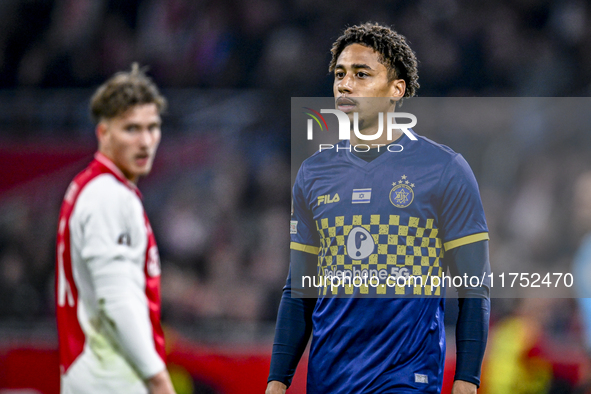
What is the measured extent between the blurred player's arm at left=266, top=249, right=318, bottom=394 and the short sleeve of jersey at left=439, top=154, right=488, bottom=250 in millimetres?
739

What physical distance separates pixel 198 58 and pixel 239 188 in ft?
8.90

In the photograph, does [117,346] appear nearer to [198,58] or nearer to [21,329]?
[21,329]

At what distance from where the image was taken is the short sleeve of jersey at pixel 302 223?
362 cm

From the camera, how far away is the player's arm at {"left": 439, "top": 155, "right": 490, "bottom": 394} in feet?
10.2

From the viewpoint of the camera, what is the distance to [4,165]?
8812 mm

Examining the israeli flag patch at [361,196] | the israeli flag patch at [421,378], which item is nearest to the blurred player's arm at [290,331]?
the israeli flag patch at [361,196]

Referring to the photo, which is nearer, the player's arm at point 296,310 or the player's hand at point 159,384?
the player's hand at point 159,384

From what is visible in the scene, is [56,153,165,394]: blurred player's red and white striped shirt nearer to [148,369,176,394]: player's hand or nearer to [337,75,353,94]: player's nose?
[148,369,176,394]: player's hand

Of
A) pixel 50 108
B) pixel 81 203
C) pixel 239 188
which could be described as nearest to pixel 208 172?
pixel 239 188

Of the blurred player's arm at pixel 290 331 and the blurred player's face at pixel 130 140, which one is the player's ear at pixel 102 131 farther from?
→ the blurred player's arm at pixel 290 331

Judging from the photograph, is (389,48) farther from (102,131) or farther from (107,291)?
(107,291)

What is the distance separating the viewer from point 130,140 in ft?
11.5

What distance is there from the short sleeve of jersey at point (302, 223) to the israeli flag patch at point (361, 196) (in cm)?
28

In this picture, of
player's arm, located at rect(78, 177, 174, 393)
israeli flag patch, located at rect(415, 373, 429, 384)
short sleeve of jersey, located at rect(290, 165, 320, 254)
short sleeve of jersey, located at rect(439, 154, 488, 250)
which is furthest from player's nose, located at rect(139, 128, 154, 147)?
israeli flag patch, located at rect(415, 373, 429, 384)
